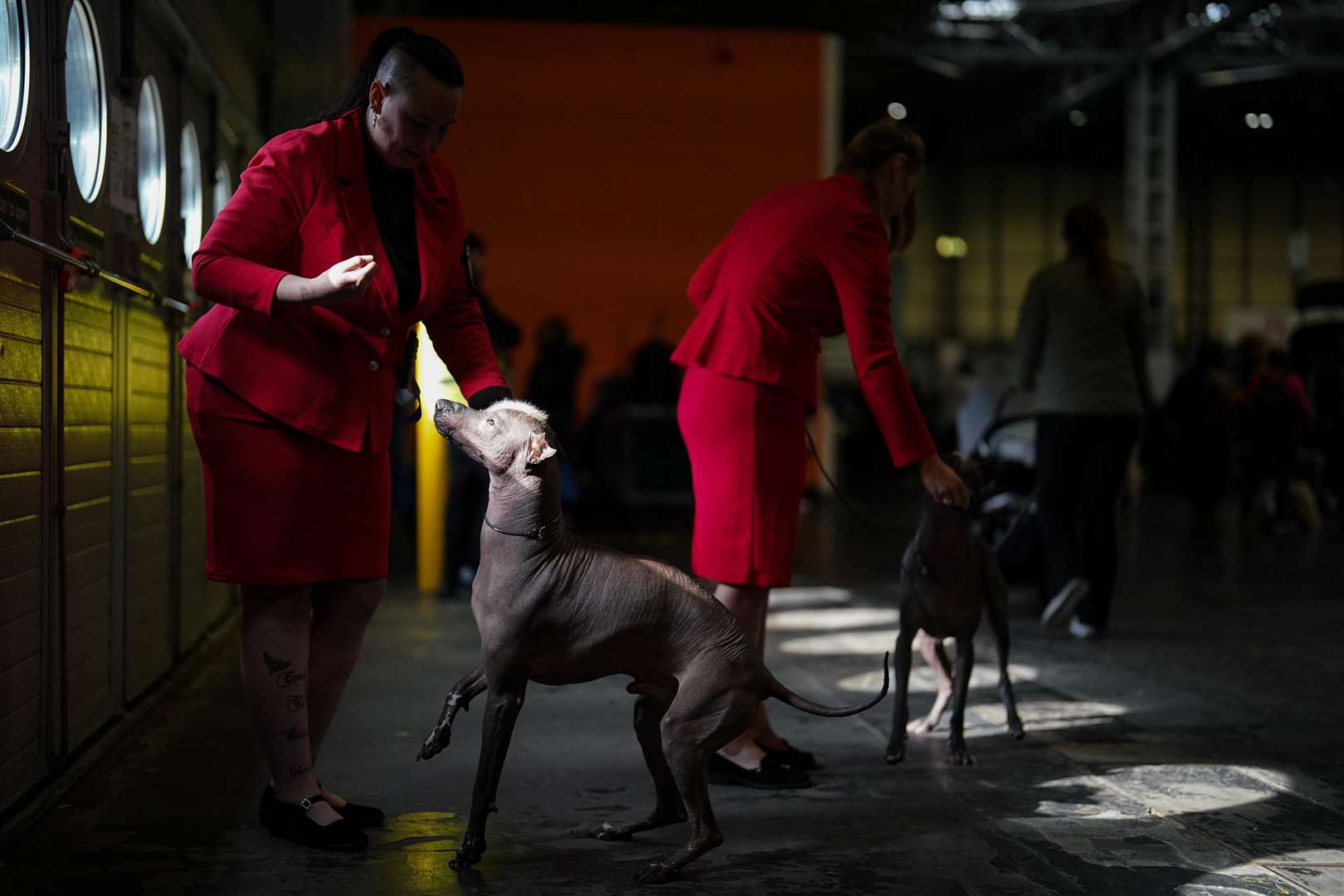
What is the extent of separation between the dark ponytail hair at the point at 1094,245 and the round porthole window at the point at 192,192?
A: 11.2 ft

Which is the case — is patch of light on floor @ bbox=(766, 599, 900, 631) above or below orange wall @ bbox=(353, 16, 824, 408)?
below

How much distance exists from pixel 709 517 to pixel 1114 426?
2890 mm

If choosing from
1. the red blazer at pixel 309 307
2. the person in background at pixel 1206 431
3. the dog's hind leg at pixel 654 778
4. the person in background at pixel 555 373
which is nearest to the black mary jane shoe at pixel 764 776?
the dog's hind leg at pixel 654 778

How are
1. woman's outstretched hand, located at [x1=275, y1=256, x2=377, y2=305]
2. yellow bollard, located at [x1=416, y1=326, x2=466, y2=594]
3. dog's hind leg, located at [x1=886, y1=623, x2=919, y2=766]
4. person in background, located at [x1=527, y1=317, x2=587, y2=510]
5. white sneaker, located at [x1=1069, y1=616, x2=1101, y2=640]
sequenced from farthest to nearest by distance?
1. person in background, located at [x1=527, y1=317, x2=587, y2=510]
2. yellow bollard, located at [x1=416, y1=326, x2=466, y2=594]
3. white sneaker, located at [x1=1069, y1=616, x2=1101, y2=640]
4. dog's hind leg, located at [x1=886, y1=623, x2=919, y2=766]
5. woman's outstretched hand, located at [x1=275, y1=256, x2=377, y2=305]

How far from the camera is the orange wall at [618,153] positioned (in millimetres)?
14586

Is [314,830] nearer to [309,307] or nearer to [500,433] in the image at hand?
[500,433]

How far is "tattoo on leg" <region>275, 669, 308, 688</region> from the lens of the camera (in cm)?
277

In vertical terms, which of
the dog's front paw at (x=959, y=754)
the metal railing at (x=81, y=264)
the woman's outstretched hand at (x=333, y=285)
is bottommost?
the dog's front paw at (x=959, y=754)

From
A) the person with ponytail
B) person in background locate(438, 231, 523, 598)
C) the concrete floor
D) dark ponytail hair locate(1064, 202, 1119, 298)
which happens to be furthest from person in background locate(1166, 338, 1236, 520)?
person in background locate(438, 231, 523, 598)

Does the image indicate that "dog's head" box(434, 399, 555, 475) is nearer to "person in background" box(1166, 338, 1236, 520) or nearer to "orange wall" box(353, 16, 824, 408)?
"person in background" box(1166, 338, 1236, 520)

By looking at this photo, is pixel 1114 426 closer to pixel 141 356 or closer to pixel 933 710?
pixel 933 710

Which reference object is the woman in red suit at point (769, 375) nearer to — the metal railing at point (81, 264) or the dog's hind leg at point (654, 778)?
the dog's hind leg at point (654, 778)

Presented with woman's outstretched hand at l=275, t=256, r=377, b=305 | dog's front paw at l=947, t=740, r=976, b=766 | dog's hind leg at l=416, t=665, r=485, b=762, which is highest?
woman's outstretched hand at l=275, t=256, r=377, b=305

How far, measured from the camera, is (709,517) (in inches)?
133
